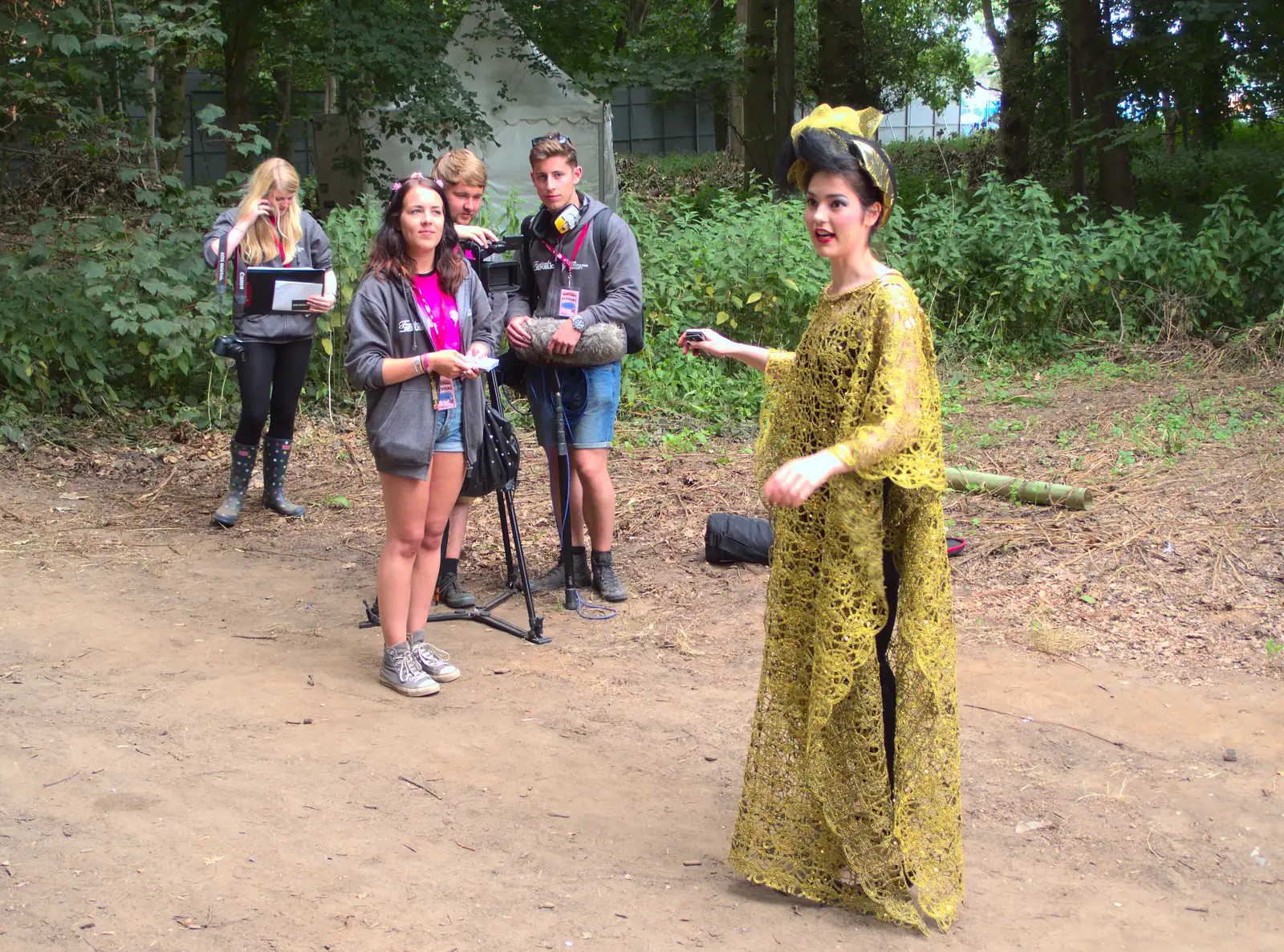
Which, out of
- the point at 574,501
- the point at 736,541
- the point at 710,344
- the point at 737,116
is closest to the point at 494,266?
the point at 574,501

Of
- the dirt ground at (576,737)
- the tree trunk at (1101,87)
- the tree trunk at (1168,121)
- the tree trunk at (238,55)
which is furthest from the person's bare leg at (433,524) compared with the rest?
the tree trunk at (1168,121)

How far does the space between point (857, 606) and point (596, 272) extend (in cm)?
286

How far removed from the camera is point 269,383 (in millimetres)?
6734

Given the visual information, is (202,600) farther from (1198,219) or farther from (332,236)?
(1198,219)

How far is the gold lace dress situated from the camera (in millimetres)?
2811

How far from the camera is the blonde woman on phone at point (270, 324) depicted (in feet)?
20.9

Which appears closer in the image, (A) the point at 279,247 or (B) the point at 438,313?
(B) the point at 438,313

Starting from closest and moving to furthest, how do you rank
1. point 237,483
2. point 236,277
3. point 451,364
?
point 451,364
point 236,277
point 237,483

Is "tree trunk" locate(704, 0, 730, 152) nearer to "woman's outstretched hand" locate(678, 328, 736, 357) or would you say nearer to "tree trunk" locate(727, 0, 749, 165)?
"tree trunk" locate(727, 0, 749, 165)

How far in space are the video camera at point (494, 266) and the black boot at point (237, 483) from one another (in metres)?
2.33

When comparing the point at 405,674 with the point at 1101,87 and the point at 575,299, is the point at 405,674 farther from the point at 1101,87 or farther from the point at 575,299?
the point at 1101,87

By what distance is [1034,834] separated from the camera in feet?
11.9

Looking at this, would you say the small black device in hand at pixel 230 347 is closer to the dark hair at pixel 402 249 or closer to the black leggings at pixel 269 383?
the black leggings at pixel 269 383

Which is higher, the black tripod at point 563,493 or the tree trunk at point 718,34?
the tree trunk at point 718,34
